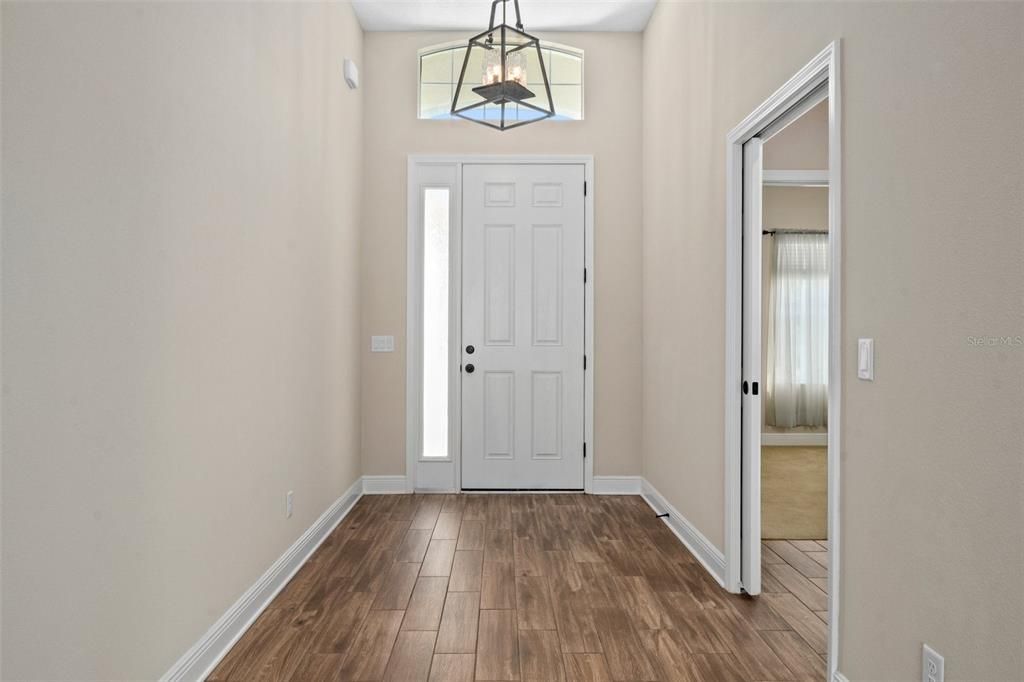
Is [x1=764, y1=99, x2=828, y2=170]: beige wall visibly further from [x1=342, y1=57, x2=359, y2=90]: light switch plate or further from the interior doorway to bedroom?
[x1=342, y1=57, x2=359, y2=90]: light switch plate

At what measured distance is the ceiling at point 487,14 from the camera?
4.13 meters

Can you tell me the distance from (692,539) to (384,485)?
7.54 feet

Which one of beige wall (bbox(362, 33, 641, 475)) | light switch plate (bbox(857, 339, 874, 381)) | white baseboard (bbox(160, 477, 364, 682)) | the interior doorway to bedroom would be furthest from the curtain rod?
white baseboard (bbox(160, 477, 364, 682))

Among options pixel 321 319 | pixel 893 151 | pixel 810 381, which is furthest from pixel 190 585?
pixel 810 381

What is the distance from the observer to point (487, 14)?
428cm

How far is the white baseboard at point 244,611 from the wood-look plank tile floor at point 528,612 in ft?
0.13

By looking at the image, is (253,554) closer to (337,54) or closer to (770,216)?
(337,54)

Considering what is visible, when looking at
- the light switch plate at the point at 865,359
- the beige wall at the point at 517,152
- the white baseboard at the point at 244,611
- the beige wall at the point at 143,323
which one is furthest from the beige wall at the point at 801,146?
the white baseboard at the point at 244,611

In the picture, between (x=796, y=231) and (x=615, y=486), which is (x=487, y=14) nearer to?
(x=615, y=486)

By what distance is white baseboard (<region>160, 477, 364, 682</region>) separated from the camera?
6.47 ft

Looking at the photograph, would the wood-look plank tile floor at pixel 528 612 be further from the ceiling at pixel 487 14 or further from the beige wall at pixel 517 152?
the ceiling at pixel 487 14

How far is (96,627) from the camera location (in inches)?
60.4

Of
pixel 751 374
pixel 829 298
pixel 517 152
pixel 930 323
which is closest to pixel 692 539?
pixel 751 374

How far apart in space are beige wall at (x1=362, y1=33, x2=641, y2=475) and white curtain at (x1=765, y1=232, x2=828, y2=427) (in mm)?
2758
